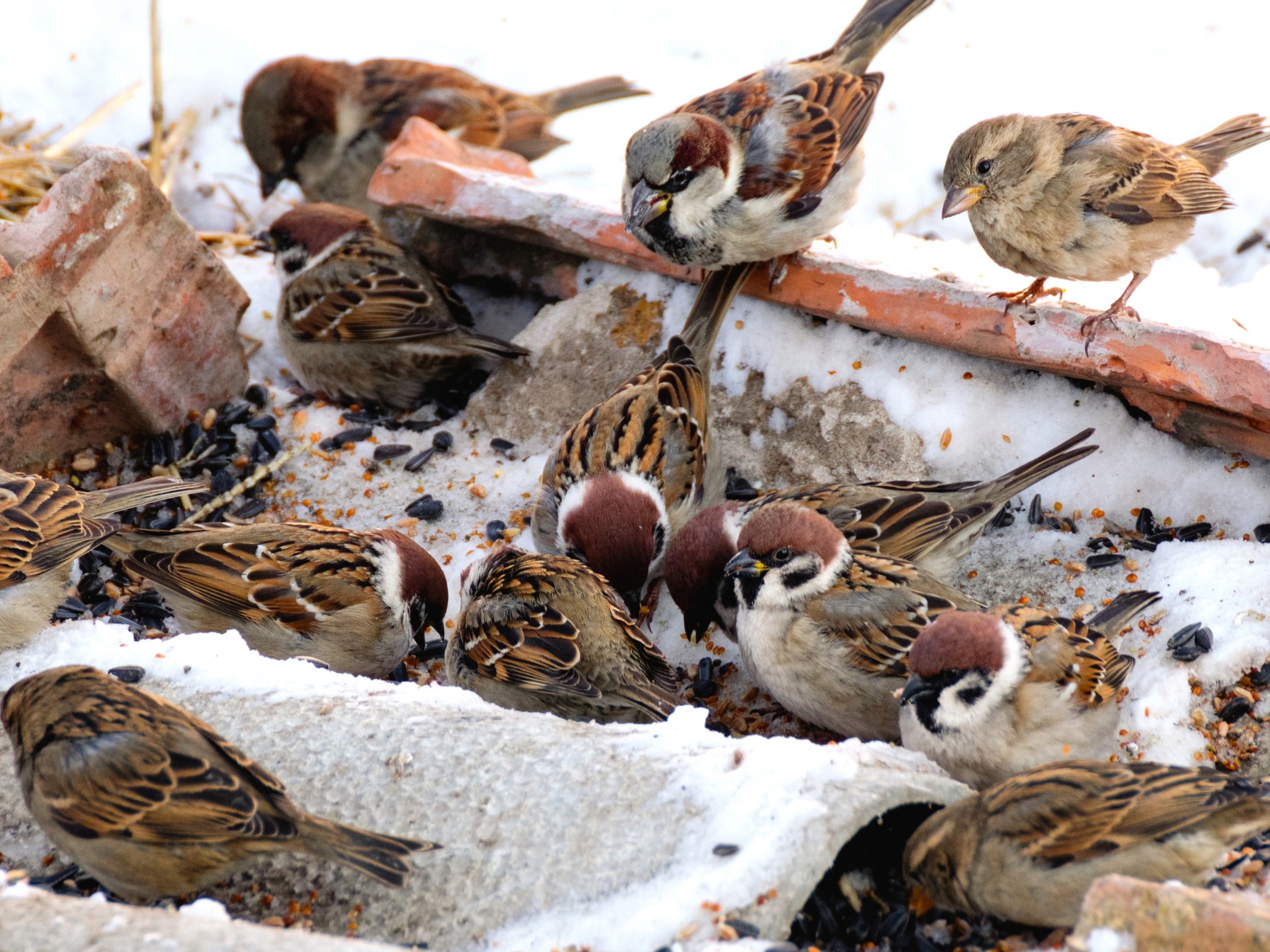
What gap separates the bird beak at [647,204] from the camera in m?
3.71

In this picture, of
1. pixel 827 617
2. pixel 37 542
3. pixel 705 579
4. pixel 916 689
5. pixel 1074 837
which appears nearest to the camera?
pixel 1074 837

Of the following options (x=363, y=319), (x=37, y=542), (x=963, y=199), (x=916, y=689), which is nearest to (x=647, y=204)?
(x=963, y=199)

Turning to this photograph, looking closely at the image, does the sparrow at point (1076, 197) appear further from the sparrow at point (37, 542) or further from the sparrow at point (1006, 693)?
the sparrow at point (37, 542)

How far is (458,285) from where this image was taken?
15.9ft

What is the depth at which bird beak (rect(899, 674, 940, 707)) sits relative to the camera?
2.59 meters

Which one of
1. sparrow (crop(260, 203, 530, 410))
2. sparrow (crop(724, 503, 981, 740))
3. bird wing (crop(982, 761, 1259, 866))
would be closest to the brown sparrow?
sparrow (crop(260, 203, 530, 410))

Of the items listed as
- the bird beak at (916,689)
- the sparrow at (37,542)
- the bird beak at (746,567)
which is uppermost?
the bird beak at (916,689)

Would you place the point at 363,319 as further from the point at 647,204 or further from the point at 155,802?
the point at 155,802

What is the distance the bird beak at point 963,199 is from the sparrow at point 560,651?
1378 millimetres

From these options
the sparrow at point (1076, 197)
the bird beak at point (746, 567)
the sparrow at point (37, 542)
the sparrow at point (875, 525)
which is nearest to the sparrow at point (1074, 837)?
the bird beak at point (746, 567)

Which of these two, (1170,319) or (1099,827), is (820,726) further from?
(1170,319)

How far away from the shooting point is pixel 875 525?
3328 mm

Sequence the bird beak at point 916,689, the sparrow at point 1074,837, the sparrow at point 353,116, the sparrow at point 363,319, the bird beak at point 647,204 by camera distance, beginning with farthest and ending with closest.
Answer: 1. the sparrow at point 353,116
2. the sparrow at point 363,319
3. the bird beak at point 647,204
4. the bird beak at point 916,689
5. the sparrow at point 1074,837

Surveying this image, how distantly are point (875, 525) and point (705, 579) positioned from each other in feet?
1.55
